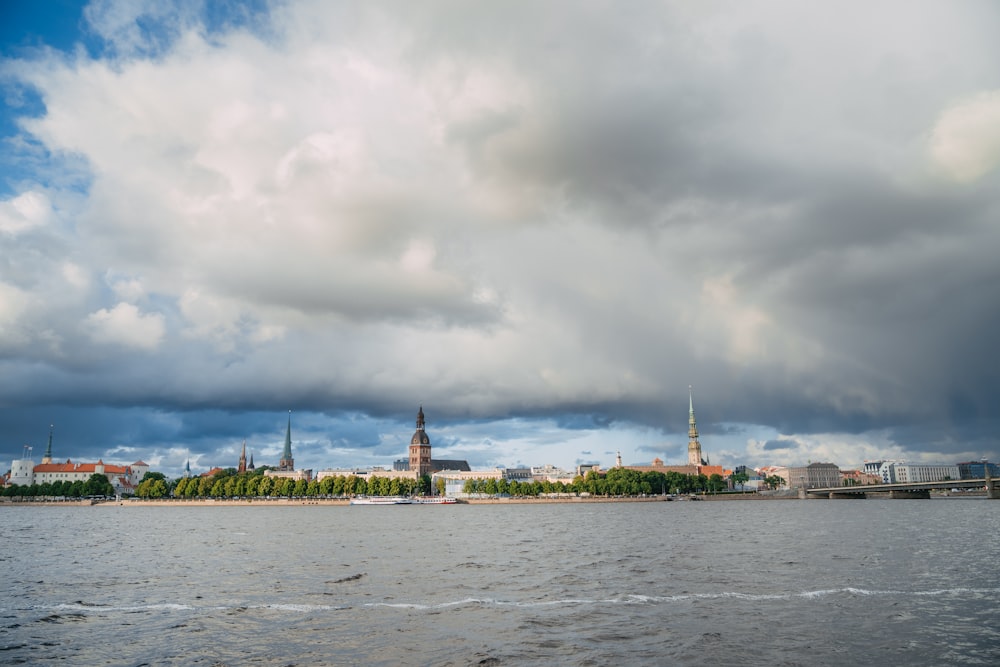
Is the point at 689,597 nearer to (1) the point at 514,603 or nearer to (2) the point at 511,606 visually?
(1) the point at 514,603

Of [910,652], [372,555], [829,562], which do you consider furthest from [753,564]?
[372,555]

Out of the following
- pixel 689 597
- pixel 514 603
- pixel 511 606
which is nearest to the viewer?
pixel 511 606

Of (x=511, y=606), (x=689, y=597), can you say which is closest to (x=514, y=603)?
(x=511, y=606)

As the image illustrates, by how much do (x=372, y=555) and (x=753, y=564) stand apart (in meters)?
29.6

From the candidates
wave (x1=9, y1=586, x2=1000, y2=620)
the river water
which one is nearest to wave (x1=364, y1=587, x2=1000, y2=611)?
wave (x1=9, y1=586, x2=1000, y2=620)

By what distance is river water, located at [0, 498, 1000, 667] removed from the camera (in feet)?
78.7

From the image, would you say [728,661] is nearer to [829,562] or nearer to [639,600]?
[639,600]

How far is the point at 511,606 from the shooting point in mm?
32406

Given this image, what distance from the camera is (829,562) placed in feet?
157

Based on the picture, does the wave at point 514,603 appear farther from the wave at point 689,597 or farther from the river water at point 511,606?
the river water at point 511,606

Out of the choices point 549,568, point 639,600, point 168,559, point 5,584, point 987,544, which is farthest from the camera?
point 987,544

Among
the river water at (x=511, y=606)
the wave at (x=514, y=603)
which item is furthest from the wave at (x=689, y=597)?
the river water at (x=511, y=606)

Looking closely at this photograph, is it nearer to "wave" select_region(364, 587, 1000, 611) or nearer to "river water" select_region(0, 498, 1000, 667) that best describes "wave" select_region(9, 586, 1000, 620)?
"wave" select_region(364, 587, 1000, 611)

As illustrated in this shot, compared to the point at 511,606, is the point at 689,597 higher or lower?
lower
